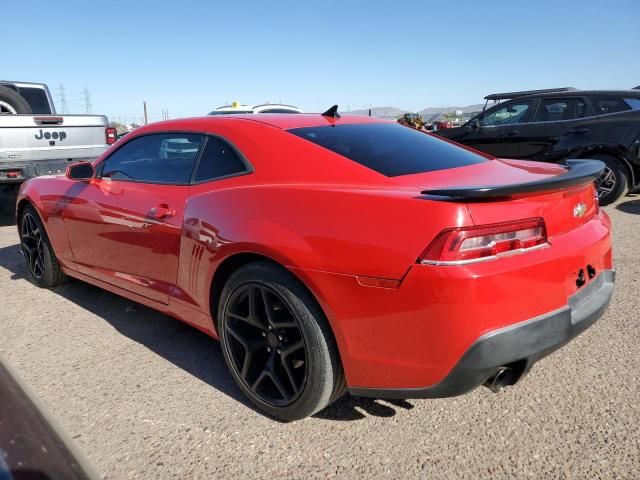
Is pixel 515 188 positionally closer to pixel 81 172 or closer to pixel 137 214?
pixel 137 214

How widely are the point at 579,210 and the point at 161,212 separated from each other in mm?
2048

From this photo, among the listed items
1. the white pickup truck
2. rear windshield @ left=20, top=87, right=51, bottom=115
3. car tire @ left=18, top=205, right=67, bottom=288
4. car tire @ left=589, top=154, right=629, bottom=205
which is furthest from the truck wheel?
car tire @ left=589, top=154, right=629, bottom=205

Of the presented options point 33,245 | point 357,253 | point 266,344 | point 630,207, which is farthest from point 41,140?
point 630,207

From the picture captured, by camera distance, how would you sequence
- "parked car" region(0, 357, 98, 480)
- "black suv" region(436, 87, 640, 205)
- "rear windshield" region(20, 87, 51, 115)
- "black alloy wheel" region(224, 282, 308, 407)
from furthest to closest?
"rear windshield" region(20, 87, 51, 115) → "black suv" region(436, 87, 640, 205) → "black alloy wheel" region(224, 282, 308, 407) → "parked car" region(0, 357, 98, 480)

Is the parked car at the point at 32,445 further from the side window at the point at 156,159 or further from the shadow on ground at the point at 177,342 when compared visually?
the side window at the point at 156,159

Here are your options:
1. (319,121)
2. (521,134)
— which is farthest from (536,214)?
(521,134)

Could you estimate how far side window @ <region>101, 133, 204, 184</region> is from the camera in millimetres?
2875

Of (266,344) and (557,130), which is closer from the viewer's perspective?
(266,344)

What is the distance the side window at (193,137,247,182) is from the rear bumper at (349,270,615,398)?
1.22 metres

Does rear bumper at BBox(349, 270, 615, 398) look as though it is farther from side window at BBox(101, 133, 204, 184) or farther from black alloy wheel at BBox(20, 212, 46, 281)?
black alloy wheel at BBox(20, 212, 46, 281)

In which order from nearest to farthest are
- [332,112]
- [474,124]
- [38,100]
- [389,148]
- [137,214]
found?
[389,148], [137,214], [332,112], [474,124], [38,100]

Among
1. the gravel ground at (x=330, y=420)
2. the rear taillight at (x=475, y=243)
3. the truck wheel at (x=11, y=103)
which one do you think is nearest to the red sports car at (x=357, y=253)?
the rear taillight at (x=475, y=243)

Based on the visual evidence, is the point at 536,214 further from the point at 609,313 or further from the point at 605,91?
the point at 605,91

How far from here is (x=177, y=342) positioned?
3236 mm
